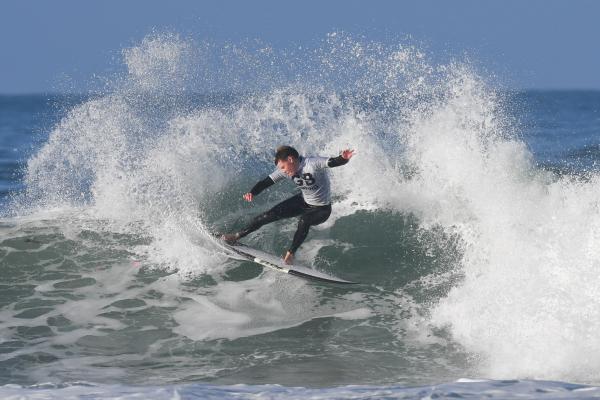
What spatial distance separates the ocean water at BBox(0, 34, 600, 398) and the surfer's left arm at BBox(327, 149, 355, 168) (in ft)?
5.19

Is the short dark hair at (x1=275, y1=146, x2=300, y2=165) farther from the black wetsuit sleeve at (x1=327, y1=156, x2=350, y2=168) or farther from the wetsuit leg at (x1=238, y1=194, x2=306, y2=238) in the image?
the wetsuit leg at (x1=238, y1=194, x2=306, y2=238)

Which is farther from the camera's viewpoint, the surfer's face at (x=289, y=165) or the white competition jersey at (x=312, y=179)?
the white competition jersey at (x=312, y=179)

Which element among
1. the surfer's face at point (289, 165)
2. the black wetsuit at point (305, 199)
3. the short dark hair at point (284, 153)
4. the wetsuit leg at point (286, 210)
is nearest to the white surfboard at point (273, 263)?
the black wetsuit at point (305, 199)

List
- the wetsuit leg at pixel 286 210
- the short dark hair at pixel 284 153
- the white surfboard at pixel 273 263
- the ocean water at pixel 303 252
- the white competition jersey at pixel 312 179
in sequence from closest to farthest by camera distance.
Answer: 1. the ocean water at pixel 303 252
2. the short dark hair at pixel 284 153
3. the white competition jersey at pixel 312 179
4. the white surfboard at pixel 273 263
5. the wetsuit leg at pixel 286 210

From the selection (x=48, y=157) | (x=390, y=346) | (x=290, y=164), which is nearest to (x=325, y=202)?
Answer: (x=290, y=164)

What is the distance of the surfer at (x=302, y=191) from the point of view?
9.11m

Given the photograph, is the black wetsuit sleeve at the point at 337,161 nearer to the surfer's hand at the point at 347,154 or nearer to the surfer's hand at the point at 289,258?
the surfer's hand at the point at 347,154

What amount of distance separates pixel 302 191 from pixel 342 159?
43.4 inches

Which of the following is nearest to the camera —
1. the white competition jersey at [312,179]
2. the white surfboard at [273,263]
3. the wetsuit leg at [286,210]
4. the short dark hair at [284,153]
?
the short dark hair at [284,153]

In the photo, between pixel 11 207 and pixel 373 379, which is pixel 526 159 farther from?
pixel 11 207

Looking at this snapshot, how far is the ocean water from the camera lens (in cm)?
712

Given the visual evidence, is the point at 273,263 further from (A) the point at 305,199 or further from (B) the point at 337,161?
(B) the point at 337,161

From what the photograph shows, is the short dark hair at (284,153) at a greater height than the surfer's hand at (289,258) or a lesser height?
greater

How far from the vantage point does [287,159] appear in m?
9.04
